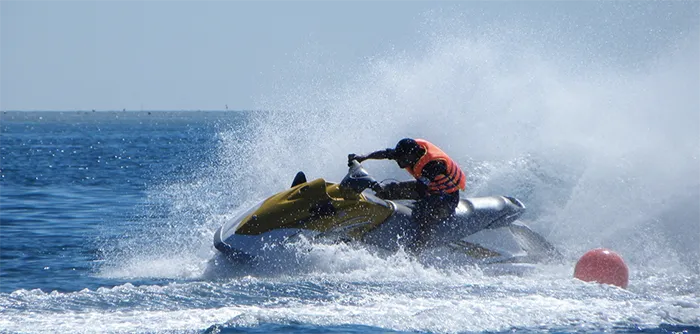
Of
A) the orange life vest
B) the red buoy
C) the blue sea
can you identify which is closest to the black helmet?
the orange life vest

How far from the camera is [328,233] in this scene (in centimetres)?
853

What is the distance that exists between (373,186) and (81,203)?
Result: 32.4 ft

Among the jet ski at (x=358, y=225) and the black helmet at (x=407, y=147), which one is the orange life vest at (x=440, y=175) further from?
the jet ski at (x=358, y=225)

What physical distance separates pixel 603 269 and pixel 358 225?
2350 mm

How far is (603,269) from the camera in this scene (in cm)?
864

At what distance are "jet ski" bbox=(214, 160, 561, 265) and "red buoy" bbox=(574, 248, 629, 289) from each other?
623 mm

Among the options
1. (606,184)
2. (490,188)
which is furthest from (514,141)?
(606,184)

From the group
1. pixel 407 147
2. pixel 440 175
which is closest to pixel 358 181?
pixel 407 147

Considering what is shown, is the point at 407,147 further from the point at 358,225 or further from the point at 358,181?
the point at 358,225

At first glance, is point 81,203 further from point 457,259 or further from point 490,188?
point 457,259

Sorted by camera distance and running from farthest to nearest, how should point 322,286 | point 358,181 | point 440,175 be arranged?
point 440,175 → point 358,181 → point 322,286

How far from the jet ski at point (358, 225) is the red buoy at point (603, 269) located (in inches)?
24.5

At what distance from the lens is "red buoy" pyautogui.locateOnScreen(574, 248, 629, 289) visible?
860 centimetres

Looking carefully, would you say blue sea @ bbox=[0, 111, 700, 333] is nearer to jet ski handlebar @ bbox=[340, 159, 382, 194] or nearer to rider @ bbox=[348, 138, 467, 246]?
rider @ bbox=[348, 138, 467, 246]
